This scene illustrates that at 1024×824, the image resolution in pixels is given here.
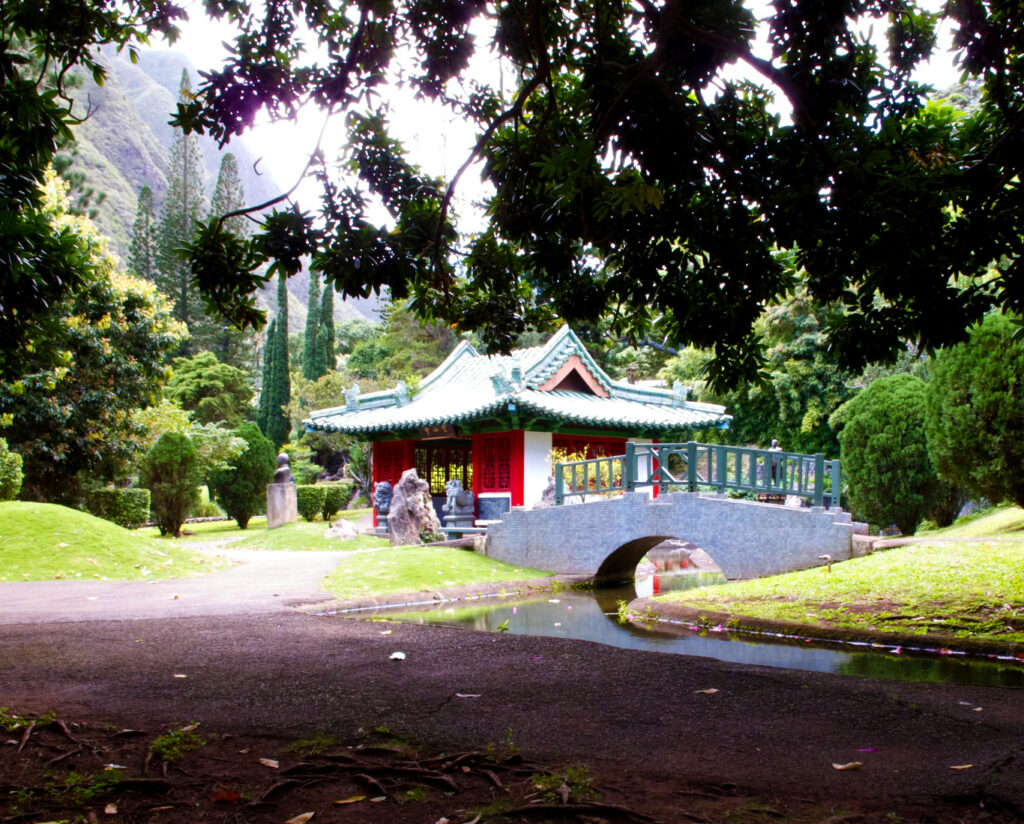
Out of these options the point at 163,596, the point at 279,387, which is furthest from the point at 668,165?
the point at 279,387

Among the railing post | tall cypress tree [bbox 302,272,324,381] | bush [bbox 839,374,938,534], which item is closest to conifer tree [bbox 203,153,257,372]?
tall cypress tree [bbox 302,272,324,381]

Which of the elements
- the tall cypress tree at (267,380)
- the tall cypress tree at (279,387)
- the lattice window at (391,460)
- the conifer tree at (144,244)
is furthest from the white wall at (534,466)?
the conifer tree at (144,244)

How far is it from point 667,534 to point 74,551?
9.63 metres

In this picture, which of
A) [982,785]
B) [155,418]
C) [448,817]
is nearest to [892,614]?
[982,785]

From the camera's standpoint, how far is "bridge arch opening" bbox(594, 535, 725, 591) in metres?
14.3

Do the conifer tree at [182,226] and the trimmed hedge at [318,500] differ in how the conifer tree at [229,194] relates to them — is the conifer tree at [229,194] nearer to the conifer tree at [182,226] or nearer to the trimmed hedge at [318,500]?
the conifer tree at [182,226]

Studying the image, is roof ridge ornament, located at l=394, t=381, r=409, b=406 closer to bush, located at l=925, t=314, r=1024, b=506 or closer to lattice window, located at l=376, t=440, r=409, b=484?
lattice window, located at l=376, t=440, r=409, b=484

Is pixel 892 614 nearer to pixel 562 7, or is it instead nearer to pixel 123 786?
pixel 562 7

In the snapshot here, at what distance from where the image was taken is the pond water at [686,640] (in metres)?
6.21

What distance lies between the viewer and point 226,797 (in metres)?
2.91

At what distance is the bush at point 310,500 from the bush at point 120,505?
514 cm

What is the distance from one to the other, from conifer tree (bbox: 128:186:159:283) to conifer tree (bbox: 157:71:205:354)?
31.5 inches

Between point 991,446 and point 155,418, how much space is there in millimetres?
20780

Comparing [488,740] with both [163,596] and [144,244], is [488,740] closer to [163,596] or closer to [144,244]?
→ [163,596]
